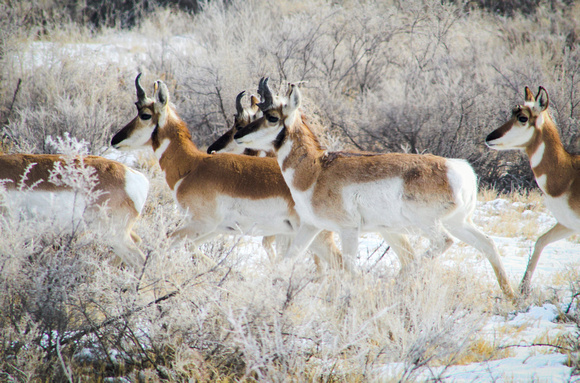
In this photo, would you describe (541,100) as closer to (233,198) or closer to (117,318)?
(233,198)

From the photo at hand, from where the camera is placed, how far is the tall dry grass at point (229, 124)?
3281mm

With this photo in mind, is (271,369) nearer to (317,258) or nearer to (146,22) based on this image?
(317,258)

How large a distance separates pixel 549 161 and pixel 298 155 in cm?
260

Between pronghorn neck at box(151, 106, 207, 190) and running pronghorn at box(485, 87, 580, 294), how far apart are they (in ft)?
10.7

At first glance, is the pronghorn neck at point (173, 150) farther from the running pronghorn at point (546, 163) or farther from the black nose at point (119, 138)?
the running pronghorn at point (546, 163)

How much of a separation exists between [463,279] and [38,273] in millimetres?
3400

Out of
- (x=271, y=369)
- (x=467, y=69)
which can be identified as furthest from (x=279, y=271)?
(x=467, y=69)

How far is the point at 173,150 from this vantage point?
5691mm

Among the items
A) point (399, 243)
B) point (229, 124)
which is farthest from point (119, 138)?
point (229, 124)

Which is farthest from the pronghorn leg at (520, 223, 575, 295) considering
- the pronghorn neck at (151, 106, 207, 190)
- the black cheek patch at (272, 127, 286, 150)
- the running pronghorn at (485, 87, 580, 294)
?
the pronghorn neck at (151, 106, 207, 190)

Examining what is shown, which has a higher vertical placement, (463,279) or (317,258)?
(463,279)

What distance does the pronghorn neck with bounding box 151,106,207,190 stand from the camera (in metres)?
5.59

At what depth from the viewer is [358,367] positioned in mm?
3252

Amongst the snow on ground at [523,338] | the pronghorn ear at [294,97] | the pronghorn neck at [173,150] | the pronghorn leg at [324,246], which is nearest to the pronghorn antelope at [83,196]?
the pronghorn neck at [173,150]
